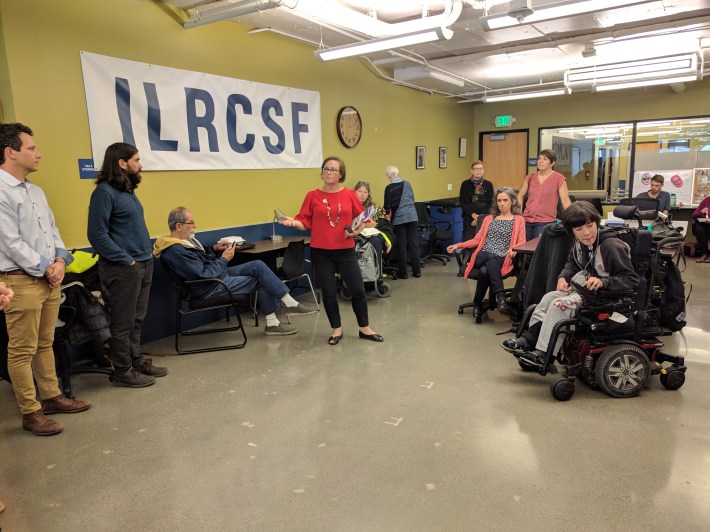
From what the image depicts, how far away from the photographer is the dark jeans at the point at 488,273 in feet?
15.1

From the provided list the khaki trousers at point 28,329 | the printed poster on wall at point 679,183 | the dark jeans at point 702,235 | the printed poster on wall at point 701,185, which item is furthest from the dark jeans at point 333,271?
the printed poster on wall at point 701,185

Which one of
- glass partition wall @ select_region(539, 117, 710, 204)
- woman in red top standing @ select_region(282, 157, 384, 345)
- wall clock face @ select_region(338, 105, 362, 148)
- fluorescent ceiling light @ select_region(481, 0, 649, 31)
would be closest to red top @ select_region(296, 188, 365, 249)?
woman in red top standing @ select_region(282, 157, 384, 345)

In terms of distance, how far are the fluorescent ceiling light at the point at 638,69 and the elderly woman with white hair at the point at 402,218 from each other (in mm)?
2634

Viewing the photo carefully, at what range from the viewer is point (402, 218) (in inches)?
265

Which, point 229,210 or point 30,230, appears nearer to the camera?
point 30,230

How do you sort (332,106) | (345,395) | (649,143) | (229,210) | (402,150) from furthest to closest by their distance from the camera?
(649,143) → (402,150) → (332,106) → (229,210) → (345,395)

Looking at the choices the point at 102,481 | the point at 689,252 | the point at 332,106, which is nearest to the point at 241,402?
the point at 102,481

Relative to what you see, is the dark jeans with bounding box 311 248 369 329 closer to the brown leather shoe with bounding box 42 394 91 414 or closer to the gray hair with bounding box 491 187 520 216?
the gray hair with bounding box 491 187 520 216

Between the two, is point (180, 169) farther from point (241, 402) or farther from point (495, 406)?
point (495, 406)

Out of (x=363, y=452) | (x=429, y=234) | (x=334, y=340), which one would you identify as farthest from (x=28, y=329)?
(x=429, y=234)

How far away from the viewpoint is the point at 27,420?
2.85 metres

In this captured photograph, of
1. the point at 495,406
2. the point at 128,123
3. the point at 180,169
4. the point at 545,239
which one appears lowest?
the point at 495,406

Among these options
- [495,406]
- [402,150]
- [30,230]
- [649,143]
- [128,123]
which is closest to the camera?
[30,230]

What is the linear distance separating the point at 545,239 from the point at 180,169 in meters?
3.13
